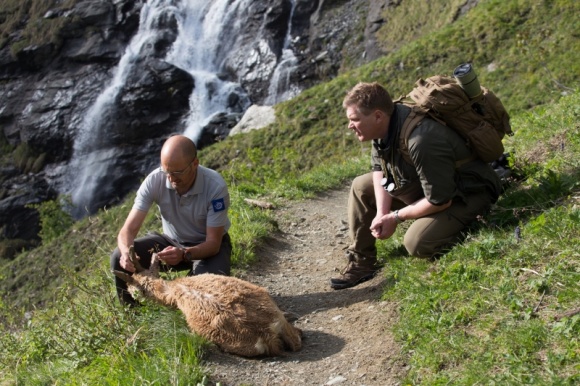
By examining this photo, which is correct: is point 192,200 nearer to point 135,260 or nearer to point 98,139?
point 135,260

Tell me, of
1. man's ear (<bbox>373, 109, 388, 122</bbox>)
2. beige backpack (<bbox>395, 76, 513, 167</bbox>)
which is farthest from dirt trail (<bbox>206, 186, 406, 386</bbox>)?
man's ear (<bbox>373, 109, 388, 122</bbox>)

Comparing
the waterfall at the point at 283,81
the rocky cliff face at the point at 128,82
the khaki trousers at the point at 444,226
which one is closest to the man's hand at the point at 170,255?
the khaki trousers at the point at 444,226

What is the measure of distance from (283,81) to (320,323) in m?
27.2

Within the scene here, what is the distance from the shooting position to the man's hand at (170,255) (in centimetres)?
517

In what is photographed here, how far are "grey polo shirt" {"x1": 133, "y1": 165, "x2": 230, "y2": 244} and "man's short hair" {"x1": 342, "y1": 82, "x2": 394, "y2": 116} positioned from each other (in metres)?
1.40

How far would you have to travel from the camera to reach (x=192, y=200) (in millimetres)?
5461

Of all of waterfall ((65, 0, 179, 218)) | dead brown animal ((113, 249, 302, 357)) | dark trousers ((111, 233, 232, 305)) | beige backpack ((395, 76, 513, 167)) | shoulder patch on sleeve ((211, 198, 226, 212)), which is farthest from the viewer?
waterfall ((65, 0, 179, 218))

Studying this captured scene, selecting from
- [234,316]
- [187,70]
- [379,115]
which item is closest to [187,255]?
[234,316]

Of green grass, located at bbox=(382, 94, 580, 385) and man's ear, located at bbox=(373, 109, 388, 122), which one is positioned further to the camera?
man's ear, located at bbox=(373, 109, 388, 122)

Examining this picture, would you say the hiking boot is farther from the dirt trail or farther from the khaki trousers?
the khaki trousers

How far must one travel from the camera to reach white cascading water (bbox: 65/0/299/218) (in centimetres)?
3241

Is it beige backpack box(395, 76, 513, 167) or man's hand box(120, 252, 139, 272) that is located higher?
beige backpack box(395, 76, 513, 167)

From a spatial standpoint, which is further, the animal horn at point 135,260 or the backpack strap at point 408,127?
the animal horn at point 135,260

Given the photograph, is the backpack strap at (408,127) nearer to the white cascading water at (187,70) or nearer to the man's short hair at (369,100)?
the man's short hair at (369,100)
